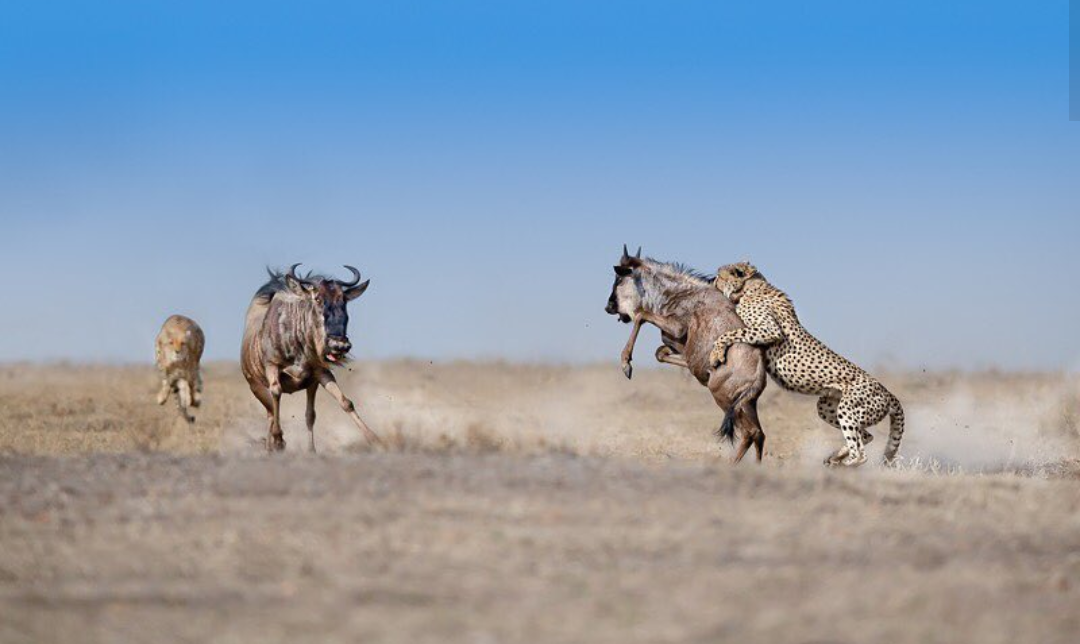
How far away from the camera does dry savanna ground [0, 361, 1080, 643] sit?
251 inches

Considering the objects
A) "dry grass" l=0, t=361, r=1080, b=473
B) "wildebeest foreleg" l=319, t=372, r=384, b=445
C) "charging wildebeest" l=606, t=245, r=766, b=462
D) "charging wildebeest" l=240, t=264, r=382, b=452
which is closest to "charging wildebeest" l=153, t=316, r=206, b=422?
"dry grass" l=0, t=361, r=1080, b=473

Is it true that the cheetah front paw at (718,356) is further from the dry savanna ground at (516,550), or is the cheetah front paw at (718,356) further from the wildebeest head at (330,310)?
the wildebeest head at (330,310)

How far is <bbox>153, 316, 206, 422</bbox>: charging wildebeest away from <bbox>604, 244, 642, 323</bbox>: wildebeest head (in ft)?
23.4

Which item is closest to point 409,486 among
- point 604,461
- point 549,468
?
point 549,468

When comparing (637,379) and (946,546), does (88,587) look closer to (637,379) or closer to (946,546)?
(946,546)

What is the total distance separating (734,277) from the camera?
1499cm

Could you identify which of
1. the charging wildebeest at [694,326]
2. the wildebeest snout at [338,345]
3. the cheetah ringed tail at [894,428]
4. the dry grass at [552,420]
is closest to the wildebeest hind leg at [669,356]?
the charging wildebeest at [694,326]

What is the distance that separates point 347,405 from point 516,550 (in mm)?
6530

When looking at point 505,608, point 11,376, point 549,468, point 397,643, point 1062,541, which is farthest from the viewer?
point 11,376

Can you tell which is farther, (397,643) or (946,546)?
(946,546)

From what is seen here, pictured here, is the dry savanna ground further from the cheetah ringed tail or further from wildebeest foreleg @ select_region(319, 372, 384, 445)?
the cheetah ringed tail

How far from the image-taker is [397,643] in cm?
598

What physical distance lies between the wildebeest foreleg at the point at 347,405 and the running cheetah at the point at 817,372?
3.44 meters

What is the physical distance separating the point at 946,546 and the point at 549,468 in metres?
2.82
